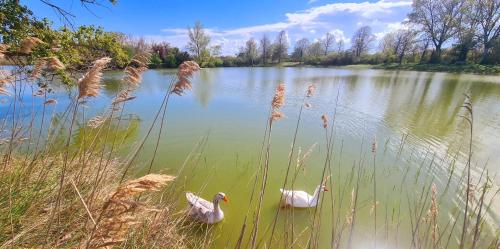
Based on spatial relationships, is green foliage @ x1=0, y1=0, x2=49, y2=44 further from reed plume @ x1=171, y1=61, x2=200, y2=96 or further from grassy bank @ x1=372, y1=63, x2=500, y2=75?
grassy bank @ x1=372, y1=63, x2=500, y2=75

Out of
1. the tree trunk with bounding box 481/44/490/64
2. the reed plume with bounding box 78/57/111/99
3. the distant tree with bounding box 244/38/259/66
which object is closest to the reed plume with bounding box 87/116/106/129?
the reed plume with bounding box 78/57/111/99

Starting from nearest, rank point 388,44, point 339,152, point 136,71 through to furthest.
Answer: point 136,71 < point 339,152 < point 388,44

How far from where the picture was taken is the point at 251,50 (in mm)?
70625

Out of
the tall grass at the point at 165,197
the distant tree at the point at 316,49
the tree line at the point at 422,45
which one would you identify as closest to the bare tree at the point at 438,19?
the tree line at the point at 422,45

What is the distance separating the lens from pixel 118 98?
2027 millimetres

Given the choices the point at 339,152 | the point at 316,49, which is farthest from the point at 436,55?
the point at 339,152

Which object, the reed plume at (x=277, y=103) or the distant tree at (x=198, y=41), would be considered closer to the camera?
the reed plume at (x=277, y=103)

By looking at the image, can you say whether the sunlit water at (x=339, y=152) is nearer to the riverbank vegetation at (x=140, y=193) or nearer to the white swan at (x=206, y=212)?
the riverbank vegetation at (x=140, y=193)

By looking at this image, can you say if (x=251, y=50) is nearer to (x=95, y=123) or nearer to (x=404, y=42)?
(x=404, y=42)

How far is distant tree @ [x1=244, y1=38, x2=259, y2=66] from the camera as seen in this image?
224 feet

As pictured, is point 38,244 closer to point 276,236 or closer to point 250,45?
point 276,236

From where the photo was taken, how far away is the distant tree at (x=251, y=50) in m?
68.1

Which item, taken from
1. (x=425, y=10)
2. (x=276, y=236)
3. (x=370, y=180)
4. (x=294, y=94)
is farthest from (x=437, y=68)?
(x=276, y=236)

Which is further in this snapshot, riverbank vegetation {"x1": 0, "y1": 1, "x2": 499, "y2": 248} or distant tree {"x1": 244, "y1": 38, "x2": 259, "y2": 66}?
distant tree {"x1": 244, "y1": 38, "x2": 259, "y2": 66}
